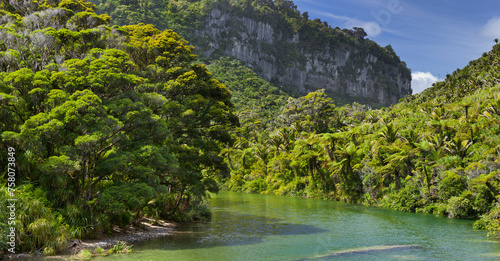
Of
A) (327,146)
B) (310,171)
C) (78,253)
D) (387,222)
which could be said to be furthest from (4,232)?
(310,171)

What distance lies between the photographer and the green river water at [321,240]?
1681 centimetres

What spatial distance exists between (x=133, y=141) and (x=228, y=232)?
838cm

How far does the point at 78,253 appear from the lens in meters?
14.7

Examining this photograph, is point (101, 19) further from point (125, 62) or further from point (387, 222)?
point (387, 222)

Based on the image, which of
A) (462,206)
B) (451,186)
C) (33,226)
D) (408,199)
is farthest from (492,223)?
(33,226)

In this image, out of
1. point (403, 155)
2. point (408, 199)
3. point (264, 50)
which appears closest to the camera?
point (403, 155)

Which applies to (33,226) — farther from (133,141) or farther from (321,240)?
(321,240)

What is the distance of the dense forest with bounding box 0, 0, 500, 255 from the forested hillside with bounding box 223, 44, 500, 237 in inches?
7.8

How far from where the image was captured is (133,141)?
60.1ft

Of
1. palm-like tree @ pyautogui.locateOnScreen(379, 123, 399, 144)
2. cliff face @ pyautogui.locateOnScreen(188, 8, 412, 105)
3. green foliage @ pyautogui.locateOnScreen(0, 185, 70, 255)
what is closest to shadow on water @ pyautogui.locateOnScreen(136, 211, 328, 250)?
green foliage @ pyautogui.locateOnScreen(0, 185, 70, 255)

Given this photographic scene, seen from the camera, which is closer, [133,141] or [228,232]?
[133,141]

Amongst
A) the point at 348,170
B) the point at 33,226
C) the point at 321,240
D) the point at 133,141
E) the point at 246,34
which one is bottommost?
the point at 321,240

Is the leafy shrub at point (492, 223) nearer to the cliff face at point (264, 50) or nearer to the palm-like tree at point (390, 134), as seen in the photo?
the palm-like tree at point (390, 134)

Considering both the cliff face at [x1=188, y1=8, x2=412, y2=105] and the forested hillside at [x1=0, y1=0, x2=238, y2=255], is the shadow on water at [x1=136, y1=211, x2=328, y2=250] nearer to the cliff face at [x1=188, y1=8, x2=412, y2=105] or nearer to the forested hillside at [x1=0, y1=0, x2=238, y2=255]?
the forested hillside at [x1=0, y1=0, x2=238, y2=255]
